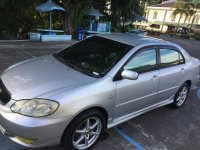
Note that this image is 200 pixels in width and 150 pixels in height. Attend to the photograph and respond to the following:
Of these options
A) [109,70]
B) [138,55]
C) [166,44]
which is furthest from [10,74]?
[166,44]

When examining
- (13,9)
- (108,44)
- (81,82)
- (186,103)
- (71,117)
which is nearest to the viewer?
(71,117)

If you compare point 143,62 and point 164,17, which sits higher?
point 143,62

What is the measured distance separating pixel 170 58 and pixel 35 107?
9.78 ft

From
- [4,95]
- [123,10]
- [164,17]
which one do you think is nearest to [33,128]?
[4,95]

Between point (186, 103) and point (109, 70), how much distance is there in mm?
3211

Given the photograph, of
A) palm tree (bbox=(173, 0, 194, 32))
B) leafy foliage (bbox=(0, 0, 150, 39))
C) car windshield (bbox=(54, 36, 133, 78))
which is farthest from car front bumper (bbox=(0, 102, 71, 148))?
palm tree (bbox=(173, 0, 194, 32))

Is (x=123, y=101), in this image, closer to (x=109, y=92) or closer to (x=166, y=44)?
(x=109, y=92)

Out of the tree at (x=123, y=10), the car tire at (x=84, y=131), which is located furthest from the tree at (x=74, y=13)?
the car tire at (x=84, y=131)

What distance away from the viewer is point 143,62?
4070 millimetres

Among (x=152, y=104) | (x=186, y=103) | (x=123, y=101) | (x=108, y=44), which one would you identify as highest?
(x=108, y=44)

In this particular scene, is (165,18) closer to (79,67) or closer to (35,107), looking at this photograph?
(79,67)

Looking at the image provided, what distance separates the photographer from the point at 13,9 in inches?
549

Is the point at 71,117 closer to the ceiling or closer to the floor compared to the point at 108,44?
closer to the floor

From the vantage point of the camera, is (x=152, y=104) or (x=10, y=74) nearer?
(x=10, y=74)
